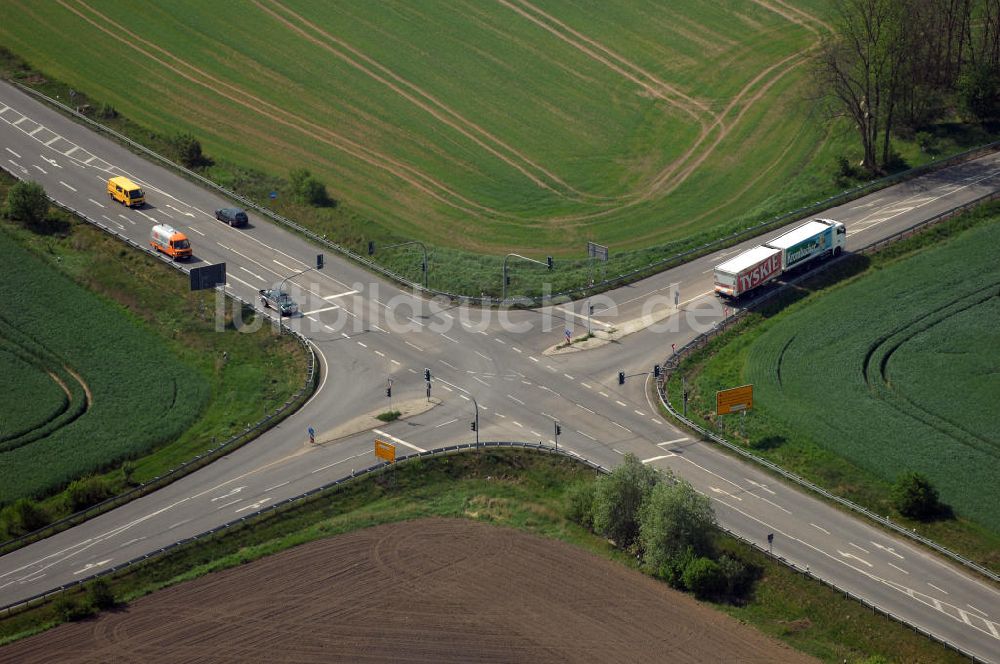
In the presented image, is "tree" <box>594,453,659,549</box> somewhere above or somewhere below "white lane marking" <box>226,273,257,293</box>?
below

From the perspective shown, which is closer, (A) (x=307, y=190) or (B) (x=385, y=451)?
(B) (x=385, y=451)

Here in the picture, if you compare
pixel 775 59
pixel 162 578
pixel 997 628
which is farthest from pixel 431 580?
pixel 775 59

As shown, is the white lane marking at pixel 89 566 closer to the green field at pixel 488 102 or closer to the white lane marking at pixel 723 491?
the white lane marking at pixel 723 491

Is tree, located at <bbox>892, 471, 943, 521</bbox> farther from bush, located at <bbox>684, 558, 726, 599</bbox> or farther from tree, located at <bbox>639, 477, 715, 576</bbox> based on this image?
bush, located at <bbox>684, 558, 726, 599</bbox>

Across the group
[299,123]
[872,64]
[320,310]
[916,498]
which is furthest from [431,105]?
[916,498]

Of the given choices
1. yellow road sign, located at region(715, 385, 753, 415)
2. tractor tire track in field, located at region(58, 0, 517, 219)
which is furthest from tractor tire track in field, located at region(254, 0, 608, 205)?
yellow road sign, located at region(715, 385, 753, 415)

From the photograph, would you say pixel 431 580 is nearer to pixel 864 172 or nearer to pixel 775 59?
pixel 864 172

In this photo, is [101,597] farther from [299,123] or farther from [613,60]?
[613,60]
